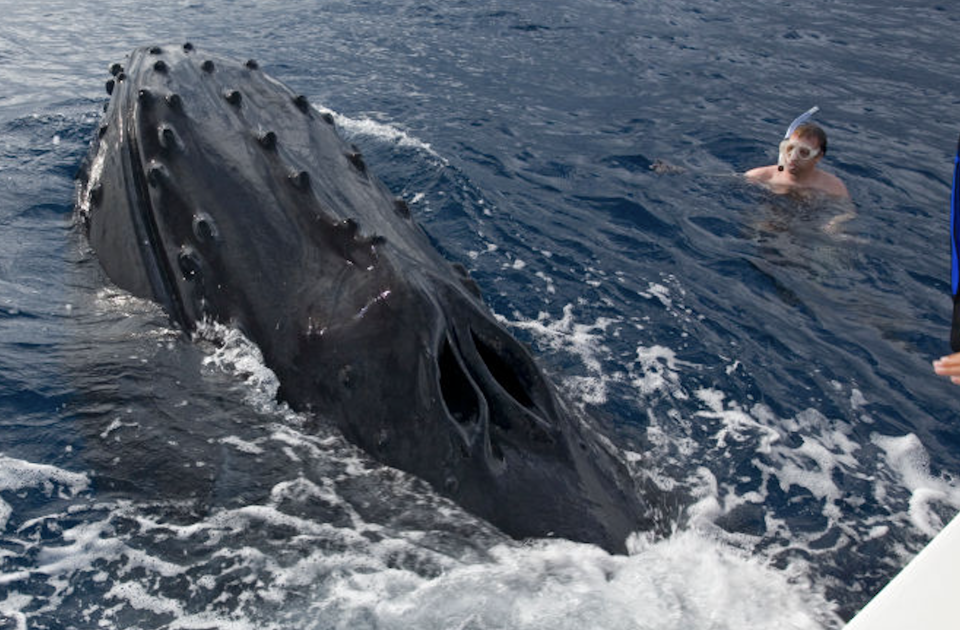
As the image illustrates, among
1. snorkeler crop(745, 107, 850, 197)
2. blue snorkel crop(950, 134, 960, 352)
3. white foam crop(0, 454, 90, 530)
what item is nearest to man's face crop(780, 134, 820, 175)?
snorkeler crop(745, 107, 850, 197)

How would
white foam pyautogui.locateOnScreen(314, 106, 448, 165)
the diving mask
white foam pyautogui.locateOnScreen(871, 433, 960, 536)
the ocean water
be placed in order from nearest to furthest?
the ocean water
white foam pyautogui.locateOnScreen(871, 433, 960, 536)
white foam pyautogui.locateOnScreen(314, 106, 448, 165)
the diving mask

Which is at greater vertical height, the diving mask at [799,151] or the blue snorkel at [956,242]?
the blue snorkel at [956,242]

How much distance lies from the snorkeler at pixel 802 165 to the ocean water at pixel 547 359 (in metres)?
0.35

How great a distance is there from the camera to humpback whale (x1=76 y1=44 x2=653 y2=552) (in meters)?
4.52

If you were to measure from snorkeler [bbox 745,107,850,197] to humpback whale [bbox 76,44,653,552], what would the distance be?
7.50m

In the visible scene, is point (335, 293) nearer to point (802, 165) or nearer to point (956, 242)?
point (956, 242)

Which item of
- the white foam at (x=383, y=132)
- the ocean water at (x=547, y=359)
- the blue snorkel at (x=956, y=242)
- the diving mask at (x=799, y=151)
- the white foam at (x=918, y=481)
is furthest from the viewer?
the diving mask at (x=799, y=151)

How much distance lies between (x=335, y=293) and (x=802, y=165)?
8855 millimetres

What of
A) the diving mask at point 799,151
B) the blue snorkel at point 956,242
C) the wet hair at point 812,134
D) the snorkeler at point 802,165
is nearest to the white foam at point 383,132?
the snorkeler at point 802,165

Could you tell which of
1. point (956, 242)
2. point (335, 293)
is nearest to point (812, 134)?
point (956, 242)

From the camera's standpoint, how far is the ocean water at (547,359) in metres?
4.48

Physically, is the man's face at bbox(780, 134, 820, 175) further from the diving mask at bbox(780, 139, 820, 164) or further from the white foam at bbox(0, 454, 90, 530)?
the white foam at bbox(0, 454, 90, 530)

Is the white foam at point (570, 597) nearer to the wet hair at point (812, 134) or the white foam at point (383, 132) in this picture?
the white foam at point (383, 132)

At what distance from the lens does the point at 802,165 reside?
39.7ft
